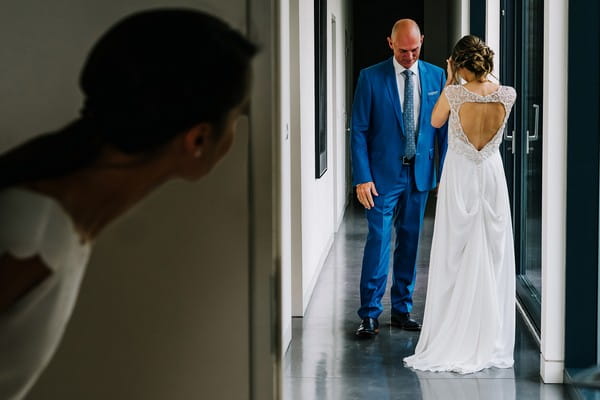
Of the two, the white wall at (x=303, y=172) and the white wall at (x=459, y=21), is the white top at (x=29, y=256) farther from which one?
the white wall at (x=459, y=21)

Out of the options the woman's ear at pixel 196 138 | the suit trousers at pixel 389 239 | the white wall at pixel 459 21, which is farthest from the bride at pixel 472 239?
the white wall at pixel 459 21

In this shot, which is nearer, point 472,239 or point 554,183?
point 554,183

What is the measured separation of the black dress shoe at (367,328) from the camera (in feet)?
19.6

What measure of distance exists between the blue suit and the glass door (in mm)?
1056

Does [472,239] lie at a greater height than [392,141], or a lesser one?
lesser

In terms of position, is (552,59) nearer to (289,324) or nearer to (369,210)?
(369,210)

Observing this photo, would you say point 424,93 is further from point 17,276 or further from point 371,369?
point 17,276

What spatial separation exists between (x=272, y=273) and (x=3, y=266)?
0.41 metres

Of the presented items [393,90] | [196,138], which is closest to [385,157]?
[393,90]

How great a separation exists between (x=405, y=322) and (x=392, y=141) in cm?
116

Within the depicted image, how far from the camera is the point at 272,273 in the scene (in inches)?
61.0

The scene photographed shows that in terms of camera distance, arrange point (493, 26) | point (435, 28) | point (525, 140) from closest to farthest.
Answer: point (525, 140) < point (493, 26) < point (435, 28)

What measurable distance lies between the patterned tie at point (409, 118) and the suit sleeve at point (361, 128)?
21cm

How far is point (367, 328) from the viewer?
19.7 ft
